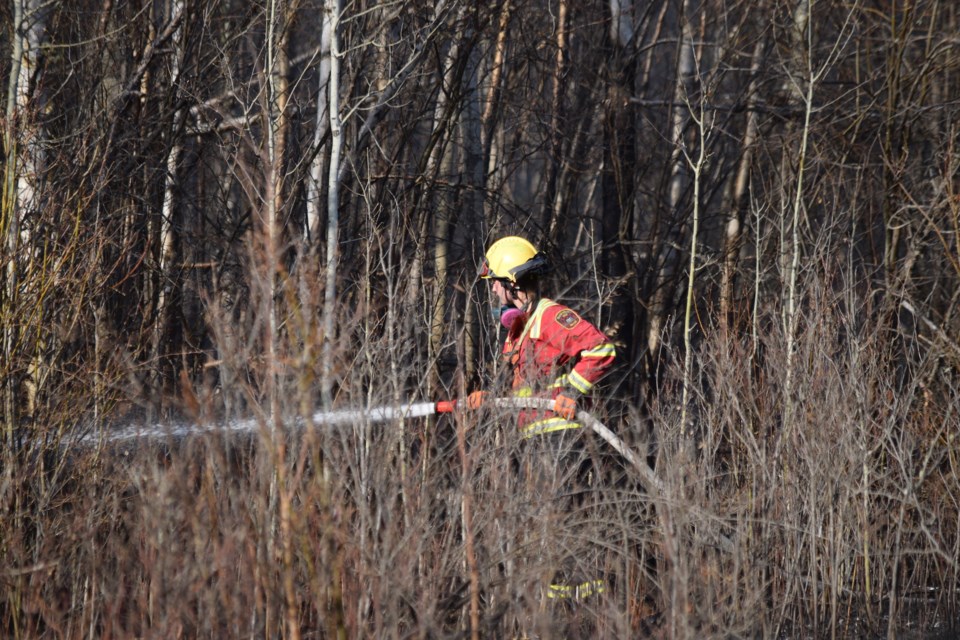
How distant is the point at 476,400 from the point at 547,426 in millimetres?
524

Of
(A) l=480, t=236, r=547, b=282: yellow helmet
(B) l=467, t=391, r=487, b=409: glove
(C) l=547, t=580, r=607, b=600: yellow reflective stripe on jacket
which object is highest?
(A) l=480, t=236, r=547, b=282: yellow helmet

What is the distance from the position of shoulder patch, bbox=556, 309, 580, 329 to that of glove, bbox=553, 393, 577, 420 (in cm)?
67

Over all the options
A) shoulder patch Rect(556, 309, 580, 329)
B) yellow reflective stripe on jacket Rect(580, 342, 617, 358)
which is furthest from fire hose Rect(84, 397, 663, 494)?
shoulder patch Rect(556, 309, 580, 329)

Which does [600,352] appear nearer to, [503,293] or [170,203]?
[503,293]

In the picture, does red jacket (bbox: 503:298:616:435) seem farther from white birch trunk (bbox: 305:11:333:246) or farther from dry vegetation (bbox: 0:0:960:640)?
white birch trunk (bbox: 305:11:333:246)

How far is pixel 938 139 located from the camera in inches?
400

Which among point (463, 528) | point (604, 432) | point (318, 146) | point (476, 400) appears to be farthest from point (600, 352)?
point (318, 146)

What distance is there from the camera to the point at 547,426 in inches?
198

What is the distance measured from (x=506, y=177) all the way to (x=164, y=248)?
3.47 meters

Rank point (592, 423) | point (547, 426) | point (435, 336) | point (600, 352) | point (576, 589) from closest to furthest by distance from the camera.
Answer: point (576, 589)
point (547, 426)
point (592, 423)
point (600, 352)
point (435, 336)

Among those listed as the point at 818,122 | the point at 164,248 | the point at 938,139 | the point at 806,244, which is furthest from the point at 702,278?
the point at 164,248

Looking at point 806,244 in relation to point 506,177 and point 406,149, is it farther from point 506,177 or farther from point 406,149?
point 406,149

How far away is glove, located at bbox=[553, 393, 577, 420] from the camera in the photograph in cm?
522

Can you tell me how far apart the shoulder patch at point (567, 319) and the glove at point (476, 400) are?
126 centimetres
